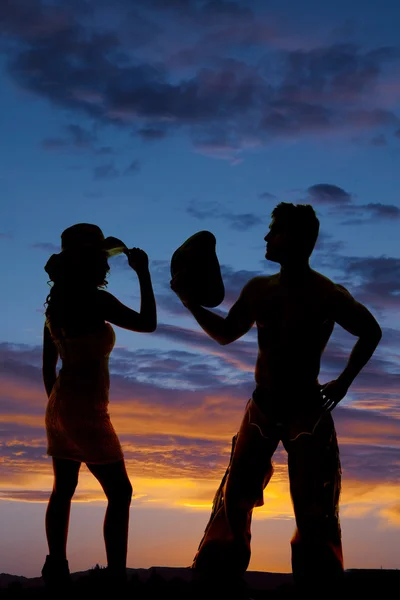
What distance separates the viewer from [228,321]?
672cm

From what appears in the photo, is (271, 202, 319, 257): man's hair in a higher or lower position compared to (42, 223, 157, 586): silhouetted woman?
higher

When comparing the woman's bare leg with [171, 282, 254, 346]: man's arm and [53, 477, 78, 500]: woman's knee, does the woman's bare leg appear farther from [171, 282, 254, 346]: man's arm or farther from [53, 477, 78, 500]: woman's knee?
[171, 282, 254, 346]: man's arm

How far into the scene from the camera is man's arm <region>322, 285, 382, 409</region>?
21.5 feet

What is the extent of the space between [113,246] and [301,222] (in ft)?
4.49

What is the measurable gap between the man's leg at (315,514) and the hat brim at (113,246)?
6.06 feet

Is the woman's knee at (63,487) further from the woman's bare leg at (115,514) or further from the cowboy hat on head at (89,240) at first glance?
the cowboy hat on head at (89,240)

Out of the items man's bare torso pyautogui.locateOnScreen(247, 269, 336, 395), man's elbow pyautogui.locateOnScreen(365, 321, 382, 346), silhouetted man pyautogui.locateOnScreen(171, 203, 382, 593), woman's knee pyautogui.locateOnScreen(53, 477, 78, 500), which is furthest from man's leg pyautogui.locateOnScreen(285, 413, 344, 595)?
woman's knee pyautogui.locateOnScreen(53, 477, 78, 500)

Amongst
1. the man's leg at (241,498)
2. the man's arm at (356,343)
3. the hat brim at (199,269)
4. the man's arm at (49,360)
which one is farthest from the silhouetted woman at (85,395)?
the man's arm at (356,343)

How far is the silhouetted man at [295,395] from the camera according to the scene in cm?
646

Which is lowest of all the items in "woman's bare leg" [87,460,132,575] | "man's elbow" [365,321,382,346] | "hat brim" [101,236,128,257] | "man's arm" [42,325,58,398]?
"woman's bare leg" [87,460,132,575]

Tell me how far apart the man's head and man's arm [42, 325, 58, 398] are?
1.70 meters

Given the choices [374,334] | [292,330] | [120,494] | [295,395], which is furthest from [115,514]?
[374,334]

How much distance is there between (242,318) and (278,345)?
344mm

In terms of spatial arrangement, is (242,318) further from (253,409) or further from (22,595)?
(22,595)
